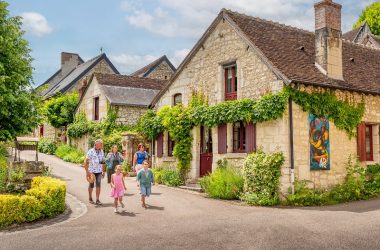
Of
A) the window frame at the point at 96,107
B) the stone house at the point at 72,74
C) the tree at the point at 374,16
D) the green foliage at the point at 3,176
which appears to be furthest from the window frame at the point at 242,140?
the tree at the point at 374,16

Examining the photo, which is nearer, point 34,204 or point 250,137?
point 34,204

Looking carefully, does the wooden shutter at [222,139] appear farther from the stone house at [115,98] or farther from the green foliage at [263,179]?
the stone house at [115,98]

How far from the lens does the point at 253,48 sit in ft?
47.1

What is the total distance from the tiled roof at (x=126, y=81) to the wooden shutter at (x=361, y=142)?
14516 millimetres

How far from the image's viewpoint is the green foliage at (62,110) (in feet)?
94.2

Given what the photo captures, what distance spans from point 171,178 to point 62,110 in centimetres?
1499

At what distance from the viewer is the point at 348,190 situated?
1370 centimetres

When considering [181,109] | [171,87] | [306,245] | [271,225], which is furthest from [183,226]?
[171,87]

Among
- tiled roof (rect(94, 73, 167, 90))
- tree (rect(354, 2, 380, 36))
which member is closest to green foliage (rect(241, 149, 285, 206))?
tiled roof (rect(94, 73, 167, 90))

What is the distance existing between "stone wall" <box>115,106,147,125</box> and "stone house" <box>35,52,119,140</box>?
5210mm

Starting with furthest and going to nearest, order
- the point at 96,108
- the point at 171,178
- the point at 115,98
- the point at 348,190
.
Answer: the point at 96,108 → the point at 115,98 → the point at 171,178 → the point at 348,190

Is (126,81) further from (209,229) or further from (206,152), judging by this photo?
(209,229)

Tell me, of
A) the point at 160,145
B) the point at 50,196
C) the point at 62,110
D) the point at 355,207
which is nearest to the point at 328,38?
the point at 355,207

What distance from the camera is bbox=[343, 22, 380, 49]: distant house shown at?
2859cm
